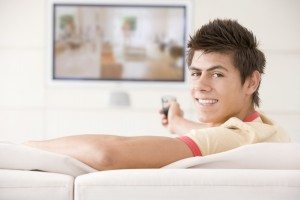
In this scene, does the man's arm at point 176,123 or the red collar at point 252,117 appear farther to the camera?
the man's arm at point 176,123

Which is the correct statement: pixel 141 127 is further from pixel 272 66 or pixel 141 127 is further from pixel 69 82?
pixel 272 66

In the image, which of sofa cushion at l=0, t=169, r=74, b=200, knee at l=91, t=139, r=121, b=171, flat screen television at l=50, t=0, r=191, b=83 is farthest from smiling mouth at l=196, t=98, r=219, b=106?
flat screen television at l=50, t=0, r=191, b=83

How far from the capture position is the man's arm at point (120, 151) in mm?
1226

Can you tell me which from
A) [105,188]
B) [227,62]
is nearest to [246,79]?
[227,62]

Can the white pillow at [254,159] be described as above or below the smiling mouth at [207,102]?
below

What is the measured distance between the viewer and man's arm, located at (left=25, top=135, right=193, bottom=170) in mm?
1226

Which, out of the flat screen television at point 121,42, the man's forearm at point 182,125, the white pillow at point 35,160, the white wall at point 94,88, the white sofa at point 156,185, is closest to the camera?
the white sofa at point 156,185

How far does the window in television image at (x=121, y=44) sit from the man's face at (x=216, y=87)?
11.2 feet

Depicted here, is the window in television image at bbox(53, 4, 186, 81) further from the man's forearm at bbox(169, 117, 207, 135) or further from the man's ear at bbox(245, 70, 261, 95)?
the man's ear at bbox(245, 70, 261, 95)

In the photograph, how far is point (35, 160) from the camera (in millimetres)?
1206

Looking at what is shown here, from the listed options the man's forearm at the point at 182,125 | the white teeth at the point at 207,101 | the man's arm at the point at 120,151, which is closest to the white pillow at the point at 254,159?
the man's arm at the point at 120,151

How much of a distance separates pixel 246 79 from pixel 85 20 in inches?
142

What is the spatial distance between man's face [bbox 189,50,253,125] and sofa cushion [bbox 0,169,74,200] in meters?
0.66

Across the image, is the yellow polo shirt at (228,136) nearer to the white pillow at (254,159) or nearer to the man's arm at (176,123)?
the white pillow at (254,159)
